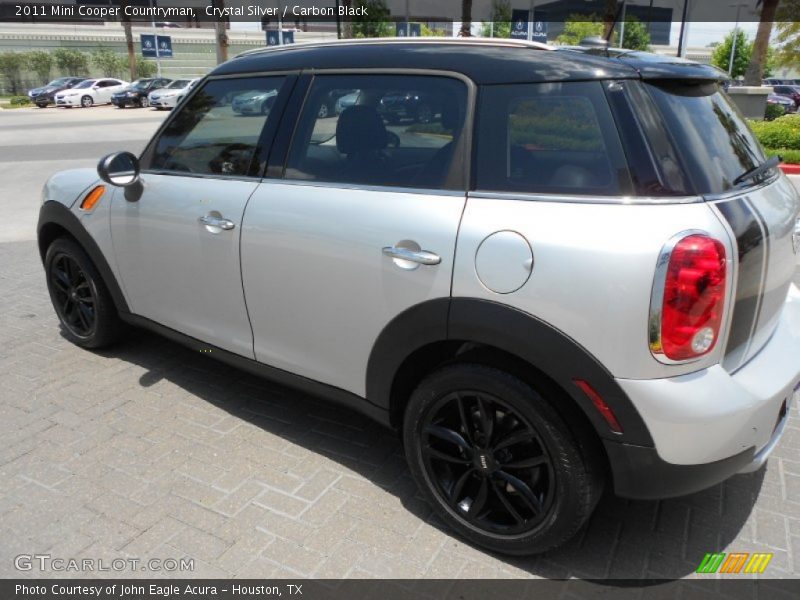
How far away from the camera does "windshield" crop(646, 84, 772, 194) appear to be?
207cm

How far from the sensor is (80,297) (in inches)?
161

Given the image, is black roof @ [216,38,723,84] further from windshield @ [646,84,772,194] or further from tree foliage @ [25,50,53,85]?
tree foliage @ [25,50,53,85]

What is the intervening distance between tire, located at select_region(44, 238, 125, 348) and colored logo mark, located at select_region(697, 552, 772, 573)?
342 cm

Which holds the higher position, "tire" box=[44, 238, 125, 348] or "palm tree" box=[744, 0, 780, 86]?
"palm tree" box=[744, 0, 780, 86]

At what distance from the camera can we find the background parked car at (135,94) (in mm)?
34719

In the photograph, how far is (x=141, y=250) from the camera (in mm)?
3443

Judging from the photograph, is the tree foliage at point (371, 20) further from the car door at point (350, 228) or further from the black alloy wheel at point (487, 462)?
the black alloy wheel at point (487, 462)

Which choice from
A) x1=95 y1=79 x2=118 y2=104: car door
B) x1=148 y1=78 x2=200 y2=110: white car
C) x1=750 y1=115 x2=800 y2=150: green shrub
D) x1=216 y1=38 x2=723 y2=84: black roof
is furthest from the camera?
x1=95 y1=79 x2=118 y2=104: car door

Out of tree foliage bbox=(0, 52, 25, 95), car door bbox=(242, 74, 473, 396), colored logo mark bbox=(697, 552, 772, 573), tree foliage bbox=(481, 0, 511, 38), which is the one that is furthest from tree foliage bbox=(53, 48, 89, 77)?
colored logo mark bbox=(697, 552, 772, 573)

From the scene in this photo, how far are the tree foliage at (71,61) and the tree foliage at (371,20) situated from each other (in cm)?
3087

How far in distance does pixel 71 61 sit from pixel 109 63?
9.86ft

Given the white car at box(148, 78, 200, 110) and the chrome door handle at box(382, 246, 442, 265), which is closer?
the chrome door handle at box(382, 246, 442, 265)

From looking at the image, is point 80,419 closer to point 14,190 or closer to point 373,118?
point 373,118

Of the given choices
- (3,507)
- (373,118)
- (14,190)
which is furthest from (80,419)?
(14,190)
